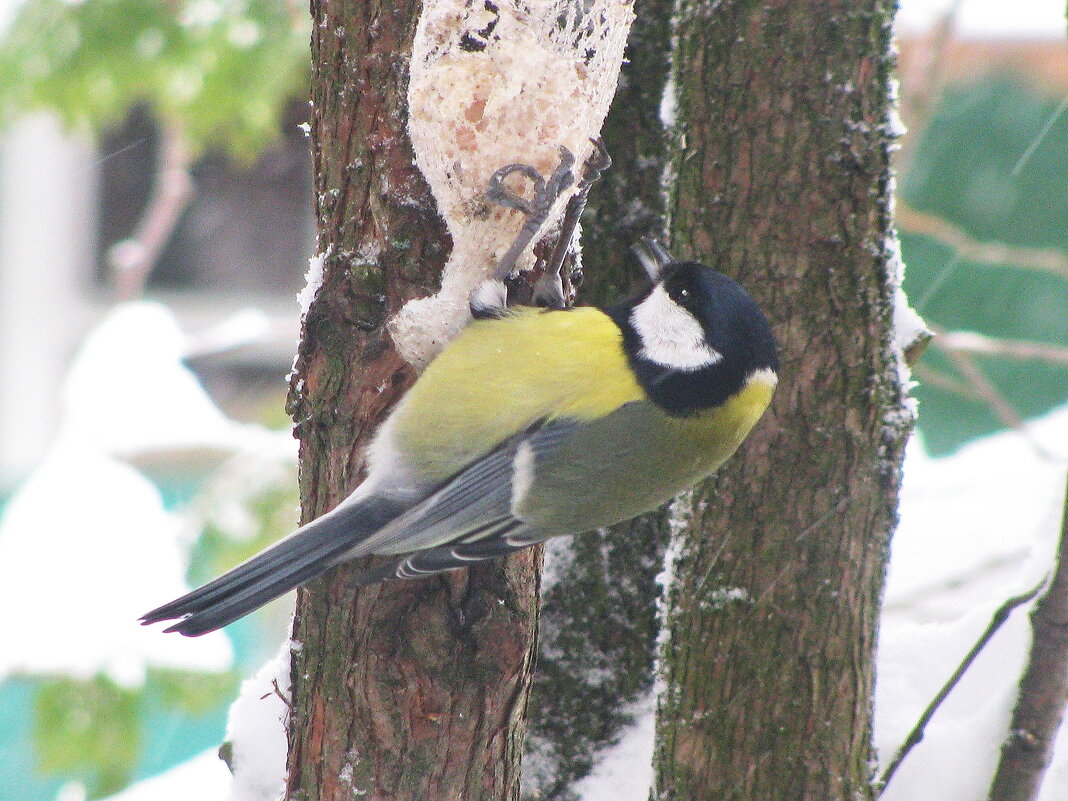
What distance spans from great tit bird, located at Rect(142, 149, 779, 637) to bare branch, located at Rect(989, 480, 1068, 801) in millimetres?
473

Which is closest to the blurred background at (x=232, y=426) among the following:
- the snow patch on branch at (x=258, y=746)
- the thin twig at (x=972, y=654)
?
the thin twig at (x=972, y=654)

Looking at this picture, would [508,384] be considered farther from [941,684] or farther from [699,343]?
[941,684]

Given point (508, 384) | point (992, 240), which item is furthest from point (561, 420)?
point (992, 240)

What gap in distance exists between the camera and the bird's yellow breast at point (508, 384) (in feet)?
5.05

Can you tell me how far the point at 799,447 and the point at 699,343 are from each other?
0.86ft

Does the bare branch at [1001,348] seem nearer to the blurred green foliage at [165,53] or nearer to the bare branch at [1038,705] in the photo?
the bare branch at [1038,705]

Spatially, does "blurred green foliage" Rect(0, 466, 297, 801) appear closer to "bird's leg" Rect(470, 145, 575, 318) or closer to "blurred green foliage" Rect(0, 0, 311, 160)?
"blurred green foliage" Rect(0, 0, 311, 160)

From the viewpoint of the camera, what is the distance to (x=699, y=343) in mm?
1601

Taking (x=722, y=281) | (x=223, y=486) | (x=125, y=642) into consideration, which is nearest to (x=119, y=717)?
(x=125, y=642)

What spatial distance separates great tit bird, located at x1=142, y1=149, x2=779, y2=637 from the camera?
1482 millimetres

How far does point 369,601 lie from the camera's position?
4.65 feet

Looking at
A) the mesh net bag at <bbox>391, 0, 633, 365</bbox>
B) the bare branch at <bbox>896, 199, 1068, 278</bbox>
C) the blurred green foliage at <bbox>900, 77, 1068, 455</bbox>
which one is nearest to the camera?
the mesh net bag at <bbox>391, 0, 633, 365</bbox>

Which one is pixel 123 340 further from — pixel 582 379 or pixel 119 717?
pixel 582 379

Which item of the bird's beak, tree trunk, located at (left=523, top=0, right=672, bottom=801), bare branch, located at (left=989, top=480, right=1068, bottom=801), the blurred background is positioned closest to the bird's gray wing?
the bird's beak
